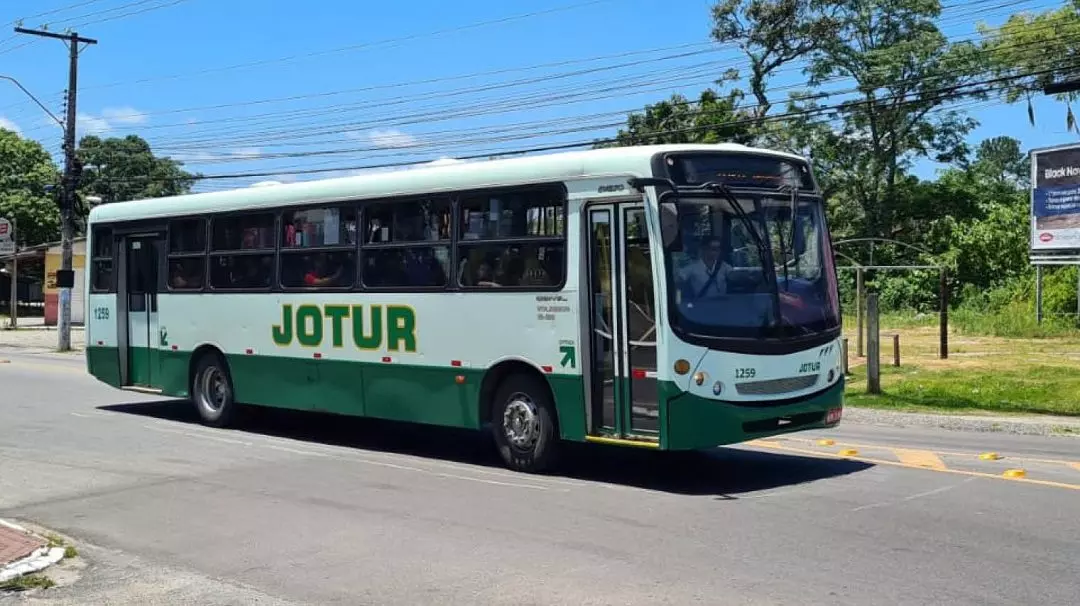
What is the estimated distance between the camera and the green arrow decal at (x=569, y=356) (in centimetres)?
1019

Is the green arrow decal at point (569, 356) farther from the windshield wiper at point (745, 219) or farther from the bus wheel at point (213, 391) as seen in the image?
the bus wheel at point (213, 391)

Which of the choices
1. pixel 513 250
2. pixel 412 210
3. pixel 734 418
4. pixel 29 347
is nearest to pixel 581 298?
pixel 513 250

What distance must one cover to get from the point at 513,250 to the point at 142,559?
4.63 m

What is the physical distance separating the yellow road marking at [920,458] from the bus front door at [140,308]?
9983mm

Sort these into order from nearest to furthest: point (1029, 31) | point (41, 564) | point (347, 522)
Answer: point (41, 564), point (347, 522), point (1029, 31)

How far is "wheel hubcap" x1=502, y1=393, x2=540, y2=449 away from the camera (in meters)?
10.6

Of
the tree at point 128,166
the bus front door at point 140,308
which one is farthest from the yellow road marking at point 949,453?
the tree at point 128,166

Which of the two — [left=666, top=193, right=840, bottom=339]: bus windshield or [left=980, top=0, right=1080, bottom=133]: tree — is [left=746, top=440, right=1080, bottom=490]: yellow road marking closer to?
[left=666, top=193, right=840, bottom=339]: bus windshield

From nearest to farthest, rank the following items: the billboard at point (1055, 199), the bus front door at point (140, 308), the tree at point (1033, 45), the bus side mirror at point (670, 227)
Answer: the bus side mirror at point (670, 227) → the bus front door at point (140, 308) → the billboard at point (1055, 199) → the tree at point (1033, 45)

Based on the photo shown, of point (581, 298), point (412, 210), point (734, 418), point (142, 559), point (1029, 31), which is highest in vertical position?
point (1029, 31)

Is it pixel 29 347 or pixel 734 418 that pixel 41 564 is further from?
pixel 29 347

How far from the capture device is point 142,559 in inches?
300

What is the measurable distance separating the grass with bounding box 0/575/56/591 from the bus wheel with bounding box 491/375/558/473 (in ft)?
15.5

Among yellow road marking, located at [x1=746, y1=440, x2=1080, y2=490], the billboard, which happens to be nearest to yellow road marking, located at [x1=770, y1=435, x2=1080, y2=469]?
yellow road marking, located at [x1=746, y1=440, x2=1080, y2=490]
